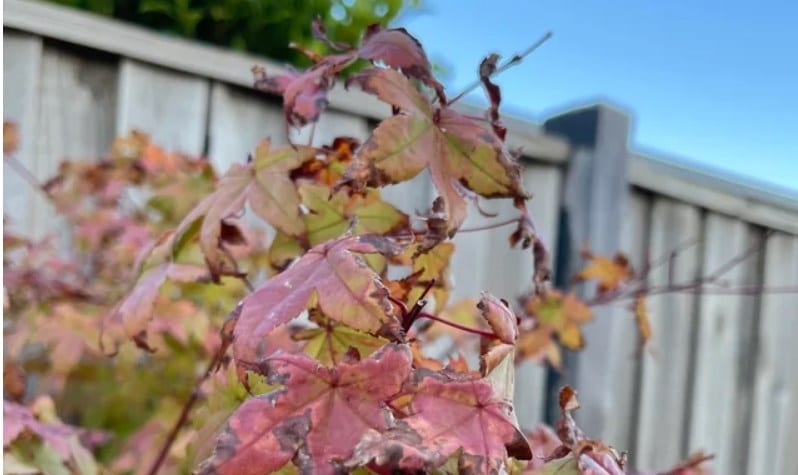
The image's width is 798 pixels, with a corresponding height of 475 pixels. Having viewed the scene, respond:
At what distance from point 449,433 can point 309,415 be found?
0.08 metres

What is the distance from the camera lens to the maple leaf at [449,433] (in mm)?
411

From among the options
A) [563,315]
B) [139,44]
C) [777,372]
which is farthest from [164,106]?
[777,372]

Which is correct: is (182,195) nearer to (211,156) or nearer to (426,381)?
(211,156)

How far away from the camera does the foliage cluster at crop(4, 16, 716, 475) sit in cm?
45

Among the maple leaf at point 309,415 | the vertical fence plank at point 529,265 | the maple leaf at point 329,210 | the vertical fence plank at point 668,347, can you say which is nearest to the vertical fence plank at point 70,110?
the vertical fence plank at point 529,265

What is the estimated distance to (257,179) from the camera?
755 millimetres

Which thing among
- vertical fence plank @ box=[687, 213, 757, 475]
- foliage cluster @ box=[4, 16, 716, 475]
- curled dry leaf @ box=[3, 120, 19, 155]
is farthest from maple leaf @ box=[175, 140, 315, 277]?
vertical fence plank @ box=[687, 213, 757, 475]

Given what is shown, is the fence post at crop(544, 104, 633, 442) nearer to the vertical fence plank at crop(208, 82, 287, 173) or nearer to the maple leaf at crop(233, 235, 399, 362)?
the vertical fence plank at crop(208, 82, 287, 173)

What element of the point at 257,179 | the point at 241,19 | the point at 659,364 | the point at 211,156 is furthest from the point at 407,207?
the point at 257,179

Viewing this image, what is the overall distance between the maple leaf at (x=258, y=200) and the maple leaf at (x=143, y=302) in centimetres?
6

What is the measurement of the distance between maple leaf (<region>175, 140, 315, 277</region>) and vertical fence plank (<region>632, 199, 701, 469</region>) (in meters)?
1.60

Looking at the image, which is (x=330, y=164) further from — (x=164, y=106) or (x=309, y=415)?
(x=164, y=106)

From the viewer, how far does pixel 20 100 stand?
1523 mm

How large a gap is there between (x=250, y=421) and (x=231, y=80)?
4.35ft
